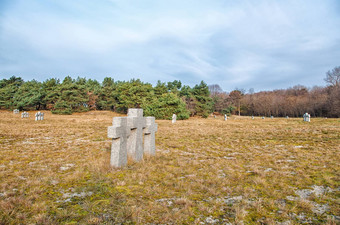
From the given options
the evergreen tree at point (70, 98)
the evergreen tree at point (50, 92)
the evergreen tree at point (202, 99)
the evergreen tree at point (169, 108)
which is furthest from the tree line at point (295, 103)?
the evergreen tree at point (50, 92)

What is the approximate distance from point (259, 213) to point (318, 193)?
1540mm

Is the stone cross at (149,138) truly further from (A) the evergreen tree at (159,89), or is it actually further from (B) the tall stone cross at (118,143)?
(A) the evergreen tree at (159,89)

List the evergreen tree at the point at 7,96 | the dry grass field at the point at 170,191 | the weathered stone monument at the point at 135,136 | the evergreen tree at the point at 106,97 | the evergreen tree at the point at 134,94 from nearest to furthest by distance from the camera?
the dry grass field at the point at 170,191, the weathered stone monument at the point at 135,136, the evergreen tree at the point at 134,94, the evergreen tree at the point at 7,96, the evergreen tree at the point at 106,97

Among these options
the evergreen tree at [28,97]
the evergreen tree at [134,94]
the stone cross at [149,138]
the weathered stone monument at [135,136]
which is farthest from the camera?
the evergreen tree at [134,94]

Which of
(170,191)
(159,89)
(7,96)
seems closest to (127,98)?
(159,89)

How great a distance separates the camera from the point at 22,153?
642 cm

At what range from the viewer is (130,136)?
568 centimetres

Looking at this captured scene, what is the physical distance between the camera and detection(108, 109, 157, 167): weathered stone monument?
487 centimetres

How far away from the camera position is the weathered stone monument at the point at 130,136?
4871 mm

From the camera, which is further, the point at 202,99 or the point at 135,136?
the point at 202,99

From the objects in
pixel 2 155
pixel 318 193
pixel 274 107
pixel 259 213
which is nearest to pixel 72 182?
pixel 259 213

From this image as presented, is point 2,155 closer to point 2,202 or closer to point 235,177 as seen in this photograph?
point 2,202

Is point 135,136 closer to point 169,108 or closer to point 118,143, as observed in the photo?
point 118,143

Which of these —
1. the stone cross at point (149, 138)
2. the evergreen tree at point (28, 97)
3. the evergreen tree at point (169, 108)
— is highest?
the evergreen tree at point (28, 97)
